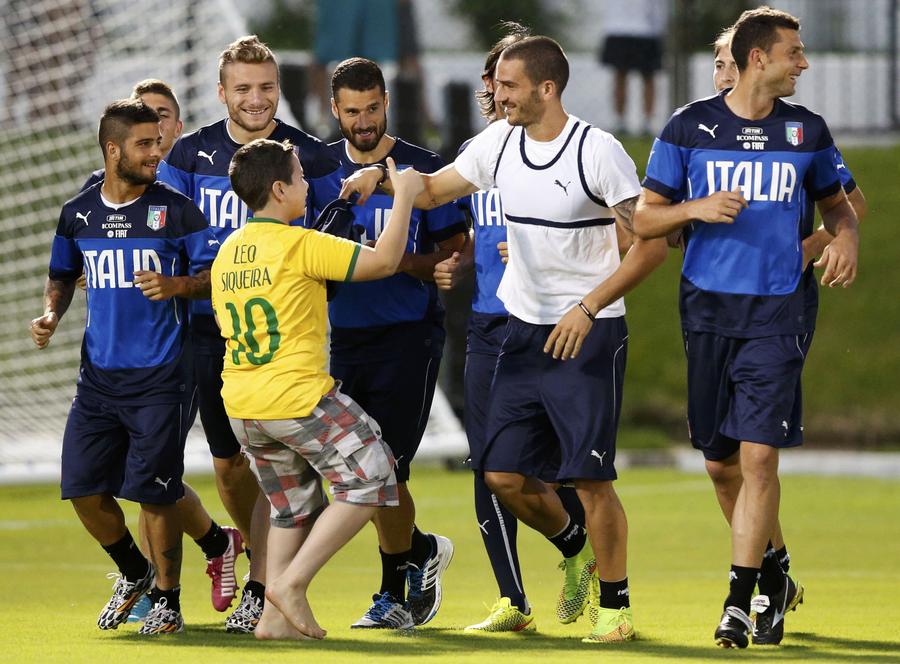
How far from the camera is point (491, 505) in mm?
7695

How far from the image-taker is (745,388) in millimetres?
6805

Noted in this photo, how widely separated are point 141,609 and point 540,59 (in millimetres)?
2840

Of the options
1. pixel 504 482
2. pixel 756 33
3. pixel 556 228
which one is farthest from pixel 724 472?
pixel 756 33

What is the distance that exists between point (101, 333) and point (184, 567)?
298 cm

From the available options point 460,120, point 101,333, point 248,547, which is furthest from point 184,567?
point 460,120

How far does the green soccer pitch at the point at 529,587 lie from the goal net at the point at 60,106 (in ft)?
2.15

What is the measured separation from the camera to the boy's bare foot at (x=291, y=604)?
6617mm

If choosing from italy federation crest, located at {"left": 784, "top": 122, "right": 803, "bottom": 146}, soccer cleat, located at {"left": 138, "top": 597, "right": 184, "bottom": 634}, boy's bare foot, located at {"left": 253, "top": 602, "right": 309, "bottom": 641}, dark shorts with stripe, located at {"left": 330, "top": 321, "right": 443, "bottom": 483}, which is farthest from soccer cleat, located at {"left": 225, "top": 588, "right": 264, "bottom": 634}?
italy federation crest, located at {"left": 784, "top": 122, "right": 803, "bottom": 146}

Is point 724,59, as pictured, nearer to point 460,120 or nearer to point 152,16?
point 152,16

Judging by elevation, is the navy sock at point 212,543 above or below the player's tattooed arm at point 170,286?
below

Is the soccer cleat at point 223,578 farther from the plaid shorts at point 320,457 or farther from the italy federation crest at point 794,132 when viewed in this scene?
the italy federation crest at point 794,132

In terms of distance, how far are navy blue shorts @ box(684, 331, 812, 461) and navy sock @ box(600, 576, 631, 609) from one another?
666 mm

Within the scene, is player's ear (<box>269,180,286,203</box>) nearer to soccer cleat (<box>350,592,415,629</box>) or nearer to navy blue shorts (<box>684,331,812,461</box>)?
navy blue shorts (<box>684,331,812,461</box>)

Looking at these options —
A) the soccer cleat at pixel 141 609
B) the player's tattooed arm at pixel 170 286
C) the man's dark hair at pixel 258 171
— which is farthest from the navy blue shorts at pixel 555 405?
the soccer cleat at pixel 141 609
